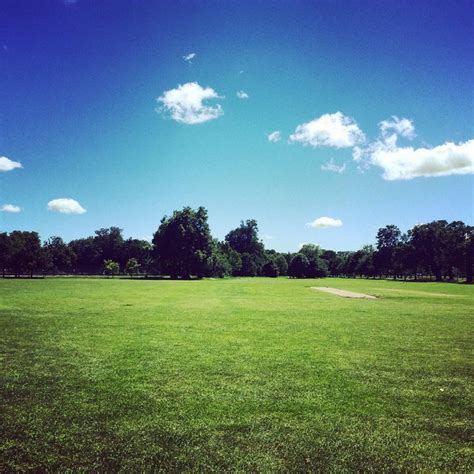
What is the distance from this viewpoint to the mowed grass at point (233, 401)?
180 inches

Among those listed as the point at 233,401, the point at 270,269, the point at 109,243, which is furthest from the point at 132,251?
the point at 233,401

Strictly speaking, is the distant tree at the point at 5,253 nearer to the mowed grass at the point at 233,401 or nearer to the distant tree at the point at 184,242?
the distant tree at the point at 184,242

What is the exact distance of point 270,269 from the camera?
496ft

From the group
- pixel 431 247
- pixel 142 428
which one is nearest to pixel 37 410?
pixel 142 428

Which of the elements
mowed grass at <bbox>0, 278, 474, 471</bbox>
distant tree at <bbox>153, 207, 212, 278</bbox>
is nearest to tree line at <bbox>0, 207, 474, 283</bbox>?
distant tree at <bbox>153, 207, 212, 278</bbox>

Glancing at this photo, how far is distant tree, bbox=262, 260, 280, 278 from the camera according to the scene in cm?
14999

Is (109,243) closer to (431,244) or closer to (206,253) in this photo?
(206,253)

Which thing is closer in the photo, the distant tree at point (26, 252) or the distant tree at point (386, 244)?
the distant tree at point (26, 252)

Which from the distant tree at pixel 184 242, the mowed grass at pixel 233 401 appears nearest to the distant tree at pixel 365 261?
the distant tree at pixel 184 242

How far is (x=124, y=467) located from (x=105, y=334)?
8.77 meters

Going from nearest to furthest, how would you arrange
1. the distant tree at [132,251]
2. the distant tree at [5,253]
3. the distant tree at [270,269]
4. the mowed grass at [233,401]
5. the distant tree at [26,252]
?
the mowed grass at [233,401] < the distant tree at [26,252] < the distant tree at [5,253] < the distant tree at [132,251] < the distant tree at [270,269]

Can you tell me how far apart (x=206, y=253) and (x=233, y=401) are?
83872 mm

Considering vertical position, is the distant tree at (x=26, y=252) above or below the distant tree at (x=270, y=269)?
above

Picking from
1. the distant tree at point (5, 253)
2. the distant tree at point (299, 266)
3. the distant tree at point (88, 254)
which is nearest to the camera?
the distant tree at point (5, 253)
